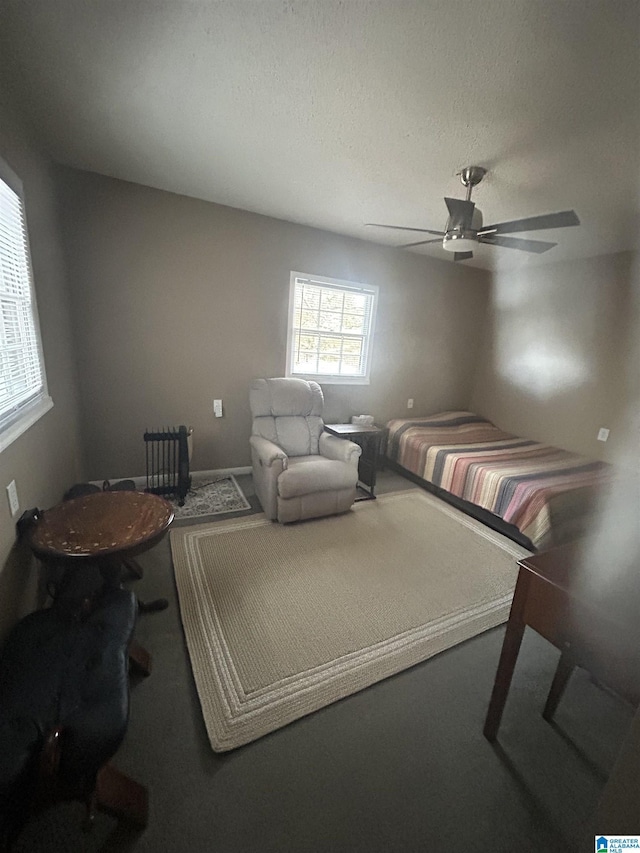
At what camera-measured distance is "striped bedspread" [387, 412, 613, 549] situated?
7.85ft

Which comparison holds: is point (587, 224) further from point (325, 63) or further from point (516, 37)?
point (325, 63)

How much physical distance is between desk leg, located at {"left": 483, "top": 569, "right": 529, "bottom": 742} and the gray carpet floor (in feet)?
0.30

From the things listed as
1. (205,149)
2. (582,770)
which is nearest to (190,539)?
(582,770)

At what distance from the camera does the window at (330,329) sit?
3445 millimetres

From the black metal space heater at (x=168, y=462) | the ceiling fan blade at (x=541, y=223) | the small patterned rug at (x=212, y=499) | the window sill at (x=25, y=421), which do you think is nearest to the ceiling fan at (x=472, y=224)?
the ceiling fan blade at (x=541, y=223)

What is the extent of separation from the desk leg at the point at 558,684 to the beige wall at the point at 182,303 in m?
2.87

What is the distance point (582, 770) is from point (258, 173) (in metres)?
3.44

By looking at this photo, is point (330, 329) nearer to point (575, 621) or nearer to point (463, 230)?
point (463, 230)

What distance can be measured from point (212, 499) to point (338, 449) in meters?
1.20

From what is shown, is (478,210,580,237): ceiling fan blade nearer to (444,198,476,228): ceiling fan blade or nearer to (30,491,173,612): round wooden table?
(444,198,476,228): ceiling fan blade

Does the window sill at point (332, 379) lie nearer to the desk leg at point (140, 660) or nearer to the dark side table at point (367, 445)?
the dark side table at point (367, 445)

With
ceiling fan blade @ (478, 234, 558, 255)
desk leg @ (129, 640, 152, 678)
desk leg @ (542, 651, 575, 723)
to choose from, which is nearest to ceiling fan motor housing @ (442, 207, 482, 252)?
ceiling fan blade @ (478, 234, 558, 255)

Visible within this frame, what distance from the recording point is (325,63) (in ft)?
4.33

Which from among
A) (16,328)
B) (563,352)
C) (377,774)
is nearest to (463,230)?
(16,328)
